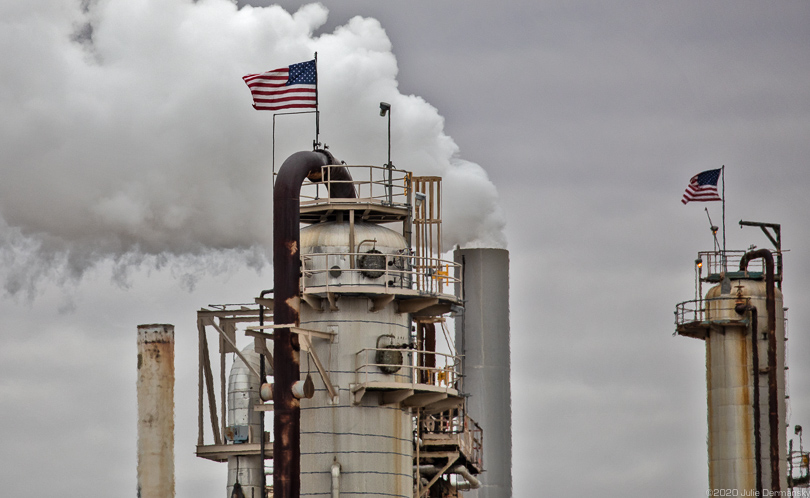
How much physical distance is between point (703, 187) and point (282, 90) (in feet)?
81.4

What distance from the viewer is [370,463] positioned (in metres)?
47.5

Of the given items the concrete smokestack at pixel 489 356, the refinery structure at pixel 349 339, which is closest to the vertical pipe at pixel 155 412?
the refinery structure at pixel 349 339

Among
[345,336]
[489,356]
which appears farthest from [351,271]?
[489,356]

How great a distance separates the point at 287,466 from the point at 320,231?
7731 mm

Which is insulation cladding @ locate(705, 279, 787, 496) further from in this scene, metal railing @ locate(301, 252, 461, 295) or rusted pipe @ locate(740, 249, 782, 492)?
metal railing @ locate(301, 252, 461, 295)

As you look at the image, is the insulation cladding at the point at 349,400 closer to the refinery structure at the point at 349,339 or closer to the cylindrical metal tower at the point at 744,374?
the refinery structure at the point at 349,339

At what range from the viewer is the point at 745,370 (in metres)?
67.3

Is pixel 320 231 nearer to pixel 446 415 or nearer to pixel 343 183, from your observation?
pixel 343 183

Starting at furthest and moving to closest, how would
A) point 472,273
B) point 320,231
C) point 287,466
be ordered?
point 472,273 < point 320,231 < point 287,466

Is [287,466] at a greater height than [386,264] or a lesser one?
lesser

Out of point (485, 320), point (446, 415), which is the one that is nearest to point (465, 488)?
point (446, 415)

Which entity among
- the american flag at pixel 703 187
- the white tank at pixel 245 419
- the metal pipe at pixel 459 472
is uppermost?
the american flag at pixel 703 187

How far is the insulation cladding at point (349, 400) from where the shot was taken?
47.4m

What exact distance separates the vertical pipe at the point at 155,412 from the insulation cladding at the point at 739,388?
2679 cm
